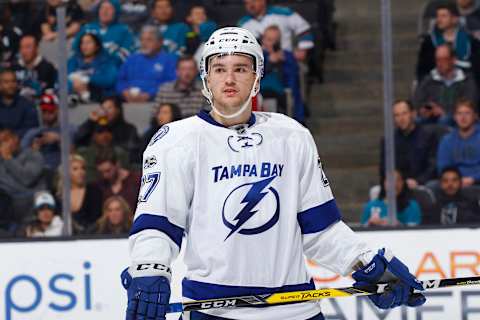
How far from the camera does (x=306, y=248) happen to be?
11.5 feet

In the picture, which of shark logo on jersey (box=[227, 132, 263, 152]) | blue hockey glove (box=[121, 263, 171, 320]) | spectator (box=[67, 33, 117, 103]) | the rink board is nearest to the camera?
blue hockey glove (box=[121, 263, 171, 320])

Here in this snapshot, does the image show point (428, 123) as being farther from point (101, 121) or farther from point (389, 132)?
point (101, 121)

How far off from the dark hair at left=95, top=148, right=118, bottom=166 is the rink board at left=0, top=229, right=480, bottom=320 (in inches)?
25.3

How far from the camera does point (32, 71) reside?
19.8 ft

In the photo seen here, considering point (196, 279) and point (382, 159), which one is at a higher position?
point (382, 159)

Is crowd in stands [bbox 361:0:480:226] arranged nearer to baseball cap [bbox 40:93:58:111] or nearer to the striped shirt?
the striped shirt

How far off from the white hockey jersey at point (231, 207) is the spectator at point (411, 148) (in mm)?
2276

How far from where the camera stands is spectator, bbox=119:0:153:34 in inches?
249

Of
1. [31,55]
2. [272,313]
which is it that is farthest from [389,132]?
[272,313]

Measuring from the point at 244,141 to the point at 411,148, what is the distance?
2.47 metres

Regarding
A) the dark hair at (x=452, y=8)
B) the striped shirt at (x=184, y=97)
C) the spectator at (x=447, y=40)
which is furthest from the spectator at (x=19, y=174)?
the dark hair at (x=452, y=8)

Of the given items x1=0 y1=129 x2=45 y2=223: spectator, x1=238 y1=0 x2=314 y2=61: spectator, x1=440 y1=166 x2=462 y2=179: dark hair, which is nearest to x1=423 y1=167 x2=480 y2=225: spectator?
x1=440 y1=166 x2=462 y2=179: dark hair

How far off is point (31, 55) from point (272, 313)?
3.18 meters

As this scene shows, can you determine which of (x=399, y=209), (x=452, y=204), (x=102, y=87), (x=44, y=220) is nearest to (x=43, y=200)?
(x=44, y=220)
